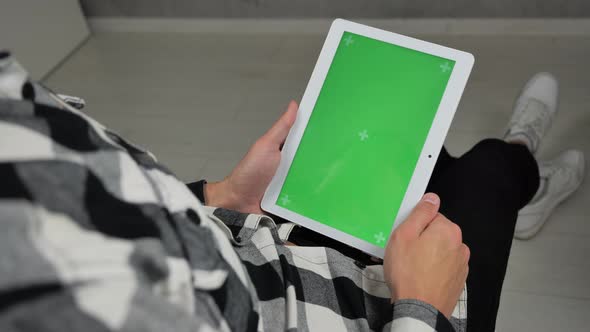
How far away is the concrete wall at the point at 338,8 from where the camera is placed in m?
1.57

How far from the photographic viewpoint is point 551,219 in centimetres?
116

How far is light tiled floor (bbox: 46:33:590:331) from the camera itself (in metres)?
1.06

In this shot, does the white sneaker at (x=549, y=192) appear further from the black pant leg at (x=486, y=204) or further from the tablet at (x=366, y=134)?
the tablet at (x=366, y=134)

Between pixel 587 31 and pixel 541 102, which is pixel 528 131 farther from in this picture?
pixel 587 31

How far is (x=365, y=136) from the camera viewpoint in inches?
29.1

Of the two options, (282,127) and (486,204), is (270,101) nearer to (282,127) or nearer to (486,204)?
(282,127)

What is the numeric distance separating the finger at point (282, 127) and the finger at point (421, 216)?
0.22m

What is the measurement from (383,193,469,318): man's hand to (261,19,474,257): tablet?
9cm

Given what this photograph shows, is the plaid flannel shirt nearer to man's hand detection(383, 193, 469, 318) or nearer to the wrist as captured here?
man's hand detection(383, 193, 469, 318)

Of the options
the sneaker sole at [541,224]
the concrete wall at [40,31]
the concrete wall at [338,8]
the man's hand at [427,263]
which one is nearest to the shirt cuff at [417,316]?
the man's hand at [427,263]

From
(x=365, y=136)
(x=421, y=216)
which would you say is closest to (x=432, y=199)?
(x=421, y=216)

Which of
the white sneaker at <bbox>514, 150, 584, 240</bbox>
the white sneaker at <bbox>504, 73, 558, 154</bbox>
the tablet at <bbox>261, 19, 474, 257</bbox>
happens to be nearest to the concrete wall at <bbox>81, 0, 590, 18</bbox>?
the white sneaker at <bbox>504, 73, 558, 154</bbox>

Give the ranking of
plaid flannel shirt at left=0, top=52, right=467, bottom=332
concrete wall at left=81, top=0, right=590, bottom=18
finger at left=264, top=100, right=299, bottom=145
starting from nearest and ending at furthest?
plaid flannel shirt at left=0, top=52, right=467, bottom=332 → finger at left=264, top=100, right=299, bottom=145 → concrete wall at left=81, top=0, right=590, bottom=18

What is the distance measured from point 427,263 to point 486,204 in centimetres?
19
